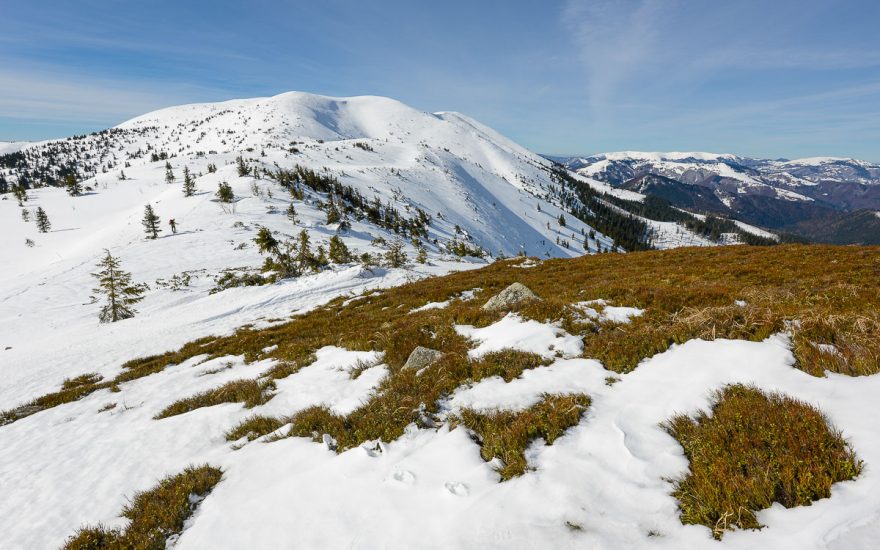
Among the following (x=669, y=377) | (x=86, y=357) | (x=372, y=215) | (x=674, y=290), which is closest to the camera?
(x=669, y=377)

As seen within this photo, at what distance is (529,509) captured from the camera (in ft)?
12.8

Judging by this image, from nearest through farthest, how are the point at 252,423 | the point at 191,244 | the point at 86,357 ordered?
the point at 252,423
the point at 86,357
the point at 191,244

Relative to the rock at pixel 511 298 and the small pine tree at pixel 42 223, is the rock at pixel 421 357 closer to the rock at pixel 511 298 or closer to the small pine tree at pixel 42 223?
the rock at pixel 511 298

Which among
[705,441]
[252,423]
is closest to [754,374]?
[705,441]

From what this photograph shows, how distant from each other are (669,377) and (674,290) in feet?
20.1

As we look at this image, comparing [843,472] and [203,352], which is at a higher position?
[843,472]

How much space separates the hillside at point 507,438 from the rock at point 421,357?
27 cm

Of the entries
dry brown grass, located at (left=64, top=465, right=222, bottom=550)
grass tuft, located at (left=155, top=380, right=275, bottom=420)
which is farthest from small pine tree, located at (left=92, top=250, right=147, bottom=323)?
dry brown grass, located at (left=64, top=465, right=222, bottom=550)

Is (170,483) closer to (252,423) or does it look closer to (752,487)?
(252,423)

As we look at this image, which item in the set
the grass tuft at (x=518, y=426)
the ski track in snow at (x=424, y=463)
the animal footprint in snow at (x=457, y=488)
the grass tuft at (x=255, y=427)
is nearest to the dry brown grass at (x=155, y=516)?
the ski track in snow at (x=424, y=463)

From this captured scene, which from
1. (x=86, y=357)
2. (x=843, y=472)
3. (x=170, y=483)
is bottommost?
(x=86, y=357)

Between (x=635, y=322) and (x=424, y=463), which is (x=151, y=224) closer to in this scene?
(x=424, y=463)

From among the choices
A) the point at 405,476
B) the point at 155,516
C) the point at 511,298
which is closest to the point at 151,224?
the point at 511,298

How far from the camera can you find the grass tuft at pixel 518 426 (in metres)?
4.75
